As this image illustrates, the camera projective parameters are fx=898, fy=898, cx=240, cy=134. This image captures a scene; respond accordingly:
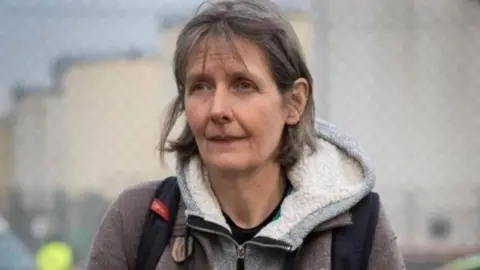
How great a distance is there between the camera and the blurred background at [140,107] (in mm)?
3139

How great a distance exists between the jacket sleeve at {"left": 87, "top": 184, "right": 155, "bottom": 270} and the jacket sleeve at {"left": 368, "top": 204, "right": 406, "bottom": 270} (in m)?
0.37

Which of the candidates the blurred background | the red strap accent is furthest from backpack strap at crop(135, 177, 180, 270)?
the blurred background

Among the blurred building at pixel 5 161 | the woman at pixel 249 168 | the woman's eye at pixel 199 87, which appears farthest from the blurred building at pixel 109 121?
the woman's eye at pixel 199 87

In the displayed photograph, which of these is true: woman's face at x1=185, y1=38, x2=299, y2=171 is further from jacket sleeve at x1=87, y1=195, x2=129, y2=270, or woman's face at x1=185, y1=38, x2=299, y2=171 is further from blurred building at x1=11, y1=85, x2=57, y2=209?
blurred building at x1=11, y1=85, x2=57, y2=209

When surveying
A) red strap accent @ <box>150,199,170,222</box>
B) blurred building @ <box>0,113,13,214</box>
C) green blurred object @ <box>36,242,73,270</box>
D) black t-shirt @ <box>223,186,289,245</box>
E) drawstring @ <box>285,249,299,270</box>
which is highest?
red strap accent @ <box>150,199,170,222</box>

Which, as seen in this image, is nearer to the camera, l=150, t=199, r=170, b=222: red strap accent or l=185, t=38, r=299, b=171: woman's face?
l=185, t=38, r=299, b=171: woman's face

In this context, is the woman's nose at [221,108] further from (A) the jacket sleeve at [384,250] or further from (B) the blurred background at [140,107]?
(B) the blurred background at [140,107]

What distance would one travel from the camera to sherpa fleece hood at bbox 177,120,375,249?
4.56 feet

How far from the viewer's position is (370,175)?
146 cm

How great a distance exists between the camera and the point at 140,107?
3.17 meters

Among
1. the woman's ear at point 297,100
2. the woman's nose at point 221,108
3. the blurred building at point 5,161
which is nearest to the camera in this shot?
the woman's nose at point 221,108

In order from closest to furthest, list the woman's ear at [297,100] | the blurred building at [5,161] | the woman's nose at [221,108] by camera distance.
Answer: the woman's nose at [221,108]
the woman's ear at [297,100]
the blurred building at [5,161]

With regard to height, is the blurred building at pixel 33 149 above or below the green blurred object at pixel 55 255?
above

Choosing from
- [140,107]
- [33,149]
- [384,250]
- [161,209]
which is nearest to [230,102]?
[161,209]
